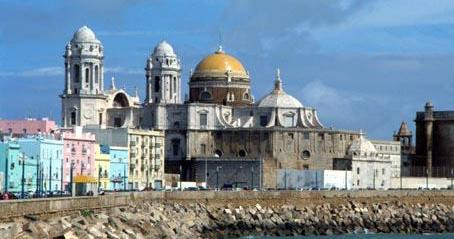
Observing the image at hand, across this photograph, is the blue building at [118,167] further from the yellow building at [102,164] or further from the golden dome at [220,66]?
the golden dome at [220,66]

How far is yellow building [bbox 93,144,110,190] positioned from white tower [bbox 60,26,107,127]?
9.54 m

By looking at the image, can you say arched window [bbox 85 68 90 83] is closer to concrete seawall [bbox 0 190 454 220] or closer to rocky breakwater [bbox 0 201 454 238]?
concrete seawall [bbox 0 190 454 220]

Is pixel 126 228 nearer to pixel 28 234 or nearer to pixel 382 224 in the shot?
pixel 28 234

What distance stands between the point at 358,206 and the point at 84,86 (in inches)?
1256

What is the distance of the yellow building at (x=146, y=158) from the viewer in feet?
359

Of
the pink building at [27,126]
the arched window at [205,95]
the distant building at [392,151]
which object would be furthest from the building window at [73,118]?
the distant building at [392,151]

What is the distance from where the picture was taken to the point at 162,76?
122 meters

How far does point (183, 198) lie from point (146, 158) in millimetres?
30509

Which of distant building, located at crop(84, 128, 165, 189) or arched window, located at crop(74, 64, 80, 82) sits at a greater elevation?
arched window, located at crop(74, 64, 80, 82)

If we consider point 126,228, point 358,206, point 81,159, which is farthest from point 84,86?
point 126,228

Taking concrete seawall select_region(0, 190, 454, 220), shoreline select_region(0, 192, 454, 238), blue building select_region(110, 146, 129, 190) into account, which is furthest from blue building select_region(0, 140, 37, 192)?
blue building select_region(110, 146, 129, 190)

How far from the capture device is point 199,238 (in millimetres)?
68938

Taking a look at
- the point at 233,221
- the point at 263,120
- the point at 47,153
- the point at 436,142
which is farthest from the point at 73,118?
the point at 233,221

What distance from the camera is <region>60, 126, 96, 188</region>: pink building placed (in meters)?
96.4
